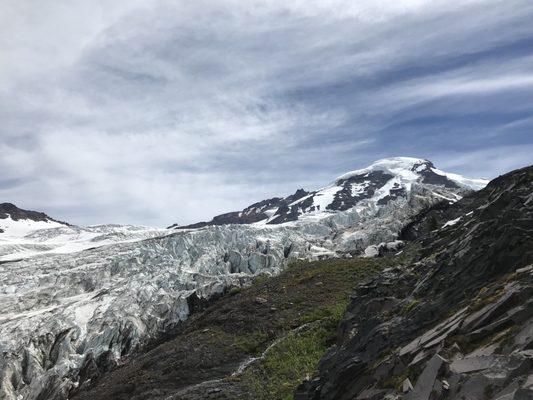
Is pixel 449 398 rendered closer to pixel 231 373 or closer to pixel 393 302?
pixel 393 302

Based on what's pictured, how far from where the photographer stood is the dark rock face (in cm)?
1245

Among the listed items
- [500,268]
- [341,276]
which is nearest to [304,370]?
[500,268]

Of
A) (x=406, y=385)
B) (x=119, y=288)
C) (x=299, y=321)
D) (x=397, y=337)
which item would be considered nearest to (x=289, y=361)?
(x=299, y=321)

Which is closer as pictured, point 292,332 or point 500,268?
point 500,268

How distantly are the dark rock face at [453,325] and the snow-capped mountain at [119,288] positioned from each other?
44.2 metres

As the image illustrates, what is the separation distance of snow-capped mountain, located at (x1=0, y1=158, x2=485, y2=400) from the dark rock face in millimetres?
44223

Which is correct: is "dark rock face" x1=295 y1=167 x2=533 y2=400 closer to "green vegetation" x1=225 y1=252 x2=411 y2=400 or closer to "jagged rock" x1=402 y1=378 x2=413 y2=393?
"jagged rock" x1=402 y1=378 x2=413 y2=393

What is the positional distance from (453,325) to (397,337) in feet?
11.8

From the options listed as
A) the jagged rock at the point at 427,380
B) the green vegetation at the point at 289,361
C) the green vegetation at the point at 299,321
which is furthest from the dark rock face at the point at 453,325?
the green vegetation at the point at 299,321

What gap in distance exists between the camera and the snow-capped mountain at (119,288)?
63.5 m

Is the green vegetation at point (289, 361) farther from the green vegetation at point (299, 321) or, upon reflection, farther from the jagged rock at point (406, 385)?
the jagged rock at point (406, 385)

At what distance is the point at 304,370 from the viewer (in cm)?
3144

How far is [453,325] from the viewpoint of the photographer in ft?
51.7

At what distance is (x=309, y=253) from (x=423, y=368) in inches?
2926
